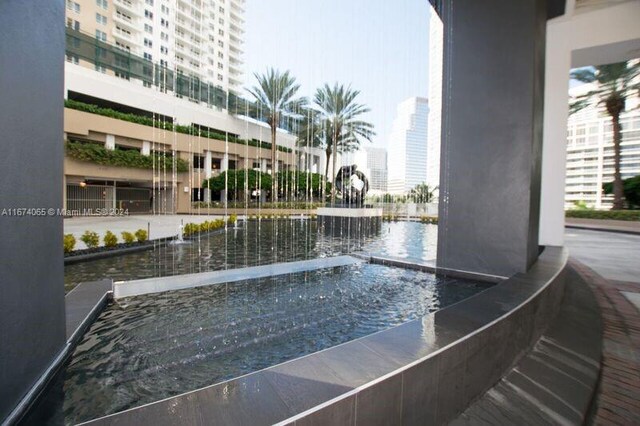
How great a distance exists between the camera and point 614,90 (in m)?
22.7

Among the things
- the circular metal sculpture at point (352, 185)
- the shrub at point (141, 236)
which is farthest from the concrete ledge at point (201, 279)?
the circular metal sculpture at point (352, 185)

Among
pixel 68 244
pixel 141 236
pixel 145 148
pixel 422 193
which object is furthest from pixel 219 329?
pixel 422 193

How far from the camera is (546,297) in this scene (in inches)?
146

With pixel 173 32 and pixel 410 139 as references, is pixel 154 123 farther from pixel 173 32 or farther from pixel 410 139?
pixel 173 32

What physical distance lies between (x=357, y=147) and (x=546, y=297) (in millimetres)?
36455

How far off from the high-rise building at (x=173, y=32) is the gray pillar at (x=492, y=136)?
36.8 metres

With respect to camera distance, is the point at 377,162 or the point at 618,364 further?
the point at 377,162

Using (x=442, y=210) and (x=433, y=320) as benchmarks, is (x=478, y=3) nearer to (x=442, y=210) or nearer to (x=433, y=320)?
(x=442, y=210)

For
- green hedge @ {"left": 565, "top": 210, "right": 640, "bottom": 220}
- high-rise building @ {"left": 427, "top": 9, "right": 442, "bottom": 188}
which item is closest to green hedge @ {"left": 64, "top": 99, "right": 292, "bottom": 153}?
high-rise building @ {"left": 427, "top": 9, "right": 442, "bottom": 188}

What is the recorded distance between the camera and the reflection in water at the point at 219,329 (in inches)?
95.6

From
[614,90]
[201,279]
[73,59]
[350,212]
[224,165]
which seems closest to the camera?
[201,279]

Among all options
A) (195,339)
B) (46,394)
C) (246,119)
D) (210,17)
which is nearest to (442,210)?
(195,339)

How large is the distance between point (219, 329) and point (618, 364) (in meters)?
4.01

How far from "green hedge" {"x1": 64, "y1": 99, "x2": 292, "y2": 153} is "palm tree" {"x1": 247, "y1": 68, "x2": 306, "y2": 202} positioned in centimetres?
632
